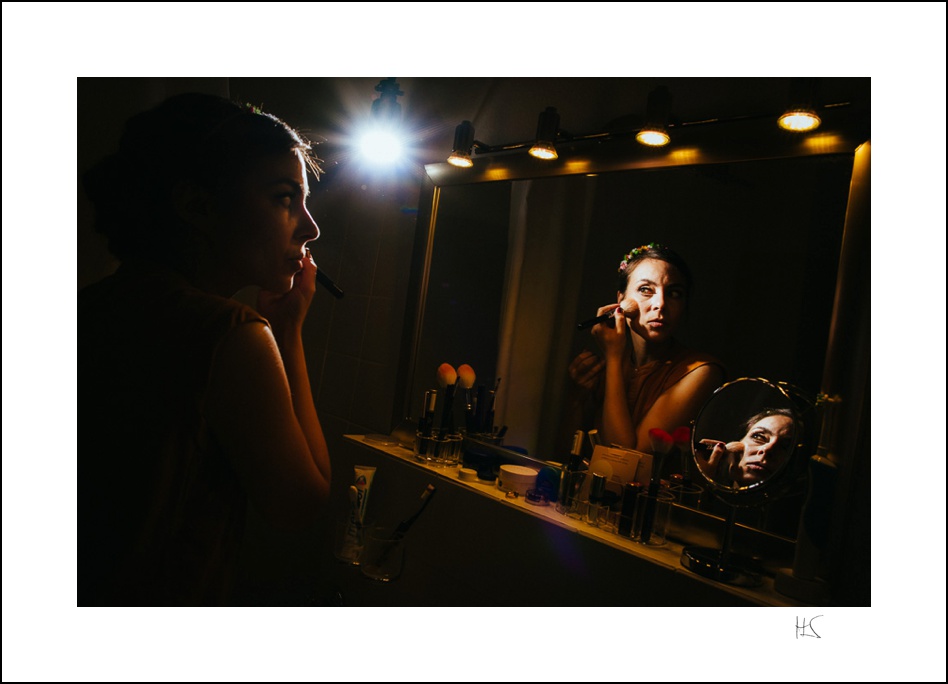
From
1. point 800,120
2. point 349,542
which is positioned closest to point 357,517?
point 349,542

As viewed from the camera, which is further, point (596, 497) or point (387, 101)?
point (387, 101)

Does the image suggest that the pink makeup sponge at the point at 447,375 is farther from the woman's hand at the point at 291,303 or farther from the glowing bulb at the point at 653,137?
the glowing bulb at the point at 653,137

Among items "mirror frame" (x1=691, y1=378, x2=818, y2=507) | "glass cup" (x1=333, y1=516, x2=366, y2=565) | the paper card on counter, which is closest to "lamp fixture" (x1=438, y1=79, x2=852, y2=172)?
"mirror frame" (x1=691, y1=378, x2=818, y2=507)

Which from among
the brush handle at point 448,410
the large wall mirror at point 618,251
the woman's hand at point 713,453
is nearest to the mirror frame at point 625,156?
the large wall mirror at point 618,251

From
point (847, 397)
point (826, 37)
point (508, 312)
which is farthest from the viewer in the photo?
point (508, 312)

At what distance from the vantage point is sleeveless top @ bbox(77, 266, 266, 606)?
1.00 m

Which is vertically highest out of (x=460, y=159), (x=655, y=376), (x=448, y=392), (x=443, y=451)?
(x=460, y=159)

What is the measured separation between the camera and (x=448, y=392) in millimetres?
1269

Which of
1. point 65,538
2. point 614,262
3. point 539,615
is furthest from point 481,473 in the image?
point 65,538

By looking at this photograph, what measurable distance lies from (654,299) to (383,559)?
645 millimetres

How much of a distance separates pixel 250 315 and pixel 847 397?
33.7 inches

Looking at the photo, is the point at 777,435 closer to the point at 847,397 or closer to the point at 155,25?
the point at 847,397

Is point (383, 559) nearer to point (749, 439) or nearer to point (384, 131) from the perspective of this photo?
point (749, 439)

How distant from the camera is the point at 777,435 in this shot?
0.89m
